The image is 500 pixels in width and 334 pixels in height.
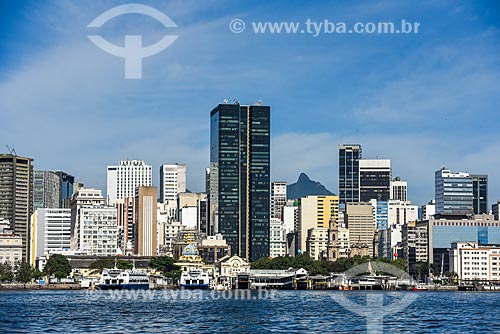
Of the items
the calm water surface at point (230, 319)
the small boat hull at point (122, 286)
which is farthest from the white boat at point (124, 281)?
the calm water surface at point (230, 319)

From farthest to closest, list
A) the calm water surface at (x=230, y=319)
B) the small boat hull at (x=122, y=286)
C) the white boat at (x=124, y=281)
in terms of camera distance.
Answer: the white boat at (x=124, y=281) → the small boat hull at (x=122, y=286) → the calm water surface at (x=230, y=319)

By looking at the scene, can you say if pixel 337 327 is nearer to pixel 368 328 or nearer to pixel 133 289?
pixel 368 328

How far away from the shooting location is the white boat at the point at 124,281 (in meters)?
190

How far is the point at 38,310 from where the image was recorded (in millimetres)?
102125

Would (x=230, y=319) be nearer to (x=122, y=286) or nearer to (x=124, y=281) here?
(x=122, y=286)

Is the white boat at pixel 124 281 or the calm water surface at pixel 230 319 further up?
the white boat at pixel 124 281

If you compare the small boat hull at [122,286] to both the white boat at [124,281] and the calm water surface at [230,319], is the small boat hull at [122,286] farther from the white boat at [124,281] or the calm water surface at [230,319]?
the calm water surface at [230,319]

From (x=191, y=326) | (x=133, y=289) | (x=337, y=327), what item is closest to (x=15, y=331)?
(x=191, y=326)

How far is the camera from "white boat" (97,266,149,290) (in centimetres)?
19000

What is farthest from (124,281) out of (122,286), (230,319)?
(230,319)

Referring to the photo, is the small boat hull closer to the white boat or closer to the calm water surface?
the white boat

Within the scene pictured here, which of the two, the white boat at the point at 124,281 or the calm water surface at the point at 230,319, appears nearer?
the calm water surface at the point at 230,319

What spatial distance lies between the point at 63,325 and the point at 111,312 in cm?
1941

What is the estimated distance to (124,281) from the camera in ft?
625
